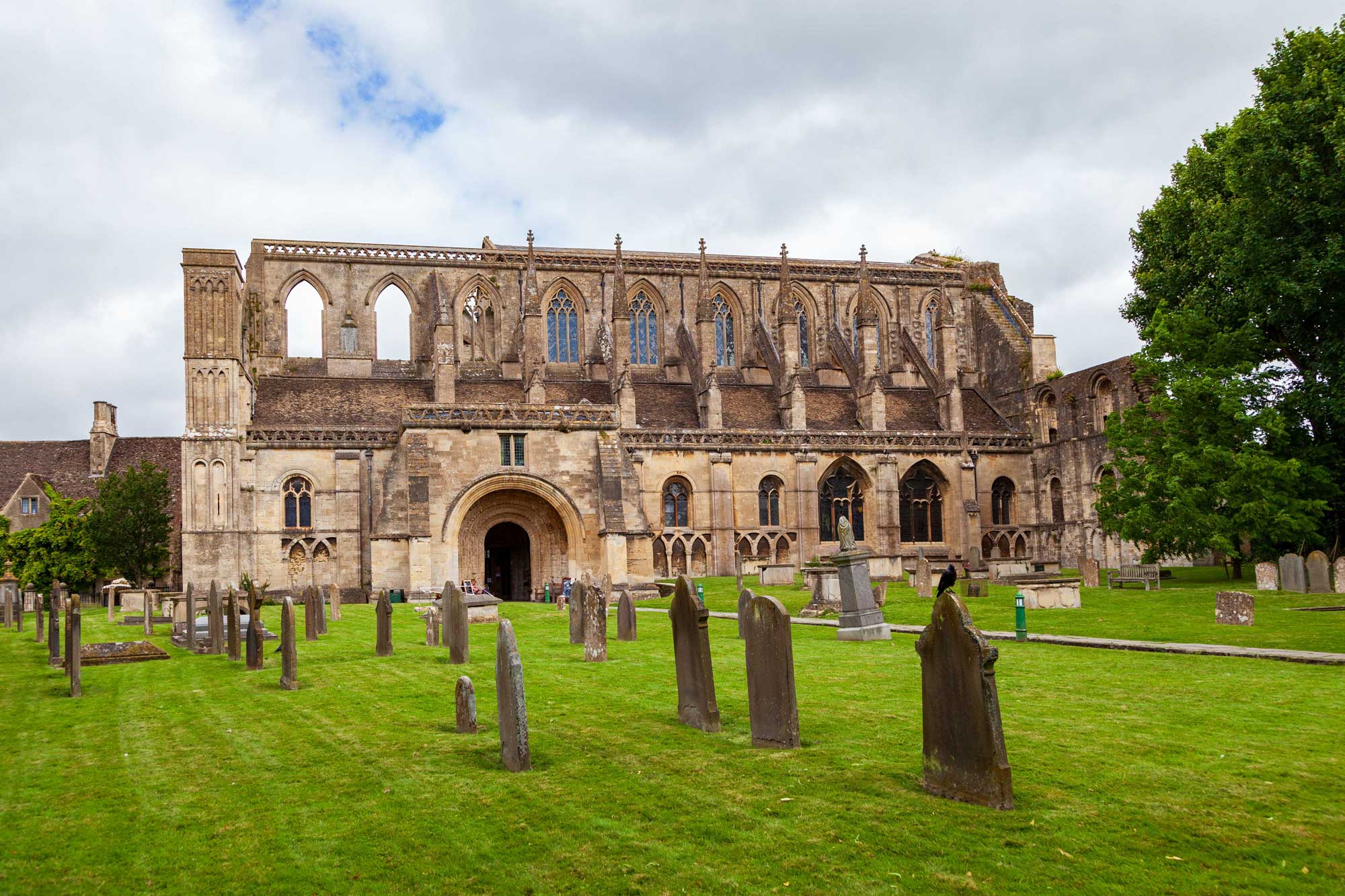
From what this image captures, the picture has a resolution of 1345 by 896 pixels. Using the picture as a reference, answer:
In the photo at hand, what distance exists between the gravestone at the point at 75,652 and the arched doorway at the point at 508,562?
2379 cm

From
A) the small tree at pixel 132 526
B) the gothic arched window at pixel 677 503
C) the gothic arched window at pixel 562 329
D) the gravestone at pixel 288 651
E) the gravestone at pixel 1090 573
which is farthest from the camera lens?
the gothic arched window at pixel 562 329

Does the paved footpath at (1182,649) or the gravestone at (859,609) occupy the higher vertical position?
the gravestone at (859,609)

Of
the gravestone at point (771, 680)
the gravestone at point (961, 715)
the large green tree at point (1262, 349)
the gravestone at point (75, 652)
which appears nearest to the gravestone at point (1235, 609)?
the large green tree at point (1262, 349)

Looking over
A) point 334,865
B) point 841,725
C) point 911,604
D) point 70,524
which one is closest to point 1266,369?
point 911,604

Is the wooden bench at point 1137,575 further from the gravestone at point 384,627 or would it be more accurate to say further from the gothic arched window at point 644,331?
the gothic arched window at point 644,331

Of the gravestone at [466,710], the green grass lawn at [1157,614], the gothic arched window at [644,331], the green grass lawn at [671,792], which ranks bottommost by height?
the green grass lawn at [671,792]

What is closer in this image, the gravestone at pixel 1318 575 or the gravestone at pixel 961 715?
the gravestone at pixel 961 715

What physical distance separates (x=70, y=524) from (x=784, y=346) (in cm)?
2975

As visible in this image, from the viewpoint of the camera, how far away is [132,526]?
40.8 metres

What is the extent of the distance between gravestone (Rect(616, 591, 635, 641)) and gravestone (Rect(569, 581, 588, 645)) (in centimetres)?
66

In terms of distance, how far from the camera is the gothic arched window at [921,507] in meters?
45.0

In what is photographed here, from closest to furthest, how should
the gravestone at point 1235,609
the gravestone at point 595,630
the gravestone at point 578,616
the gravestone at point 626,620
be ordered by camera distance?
the gravestone at point 595,630 → the gravestone at point 1235,609 → the gravestone at point 578,616 → the gravestone at point 626,620

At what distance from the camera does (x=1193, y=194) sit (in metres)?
32.3

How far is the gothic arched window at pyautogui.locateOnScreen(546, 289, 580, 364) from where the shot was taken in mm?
48656
